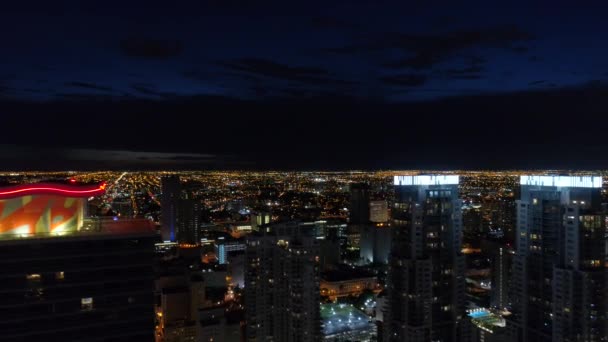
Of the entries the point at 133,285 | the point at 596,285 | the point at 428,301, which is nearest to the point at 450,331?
the point at 428,301

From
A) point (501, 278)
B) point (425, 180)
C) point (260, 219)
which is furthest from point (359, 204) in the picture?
point (425, 180)

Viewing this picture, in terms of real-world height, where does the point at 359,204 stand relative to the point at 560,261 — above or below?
below

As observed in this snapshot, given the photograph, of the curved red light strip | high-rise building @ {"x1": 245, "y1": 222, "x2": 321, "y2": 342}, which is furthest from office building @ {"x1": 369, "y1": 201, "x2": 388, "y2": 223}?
the curved red light strip

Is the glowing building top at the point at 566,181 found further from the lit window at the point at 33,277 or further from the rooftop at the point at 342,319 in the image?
the lit window at the point at 33,277

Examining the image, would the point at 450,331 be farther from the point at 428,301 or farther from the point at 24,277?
the point at 24,277

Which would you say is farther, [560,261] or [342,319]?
[342,319]

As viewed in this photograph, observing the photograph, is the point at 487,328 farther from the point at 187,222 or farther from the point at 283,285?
the point at 187,222
